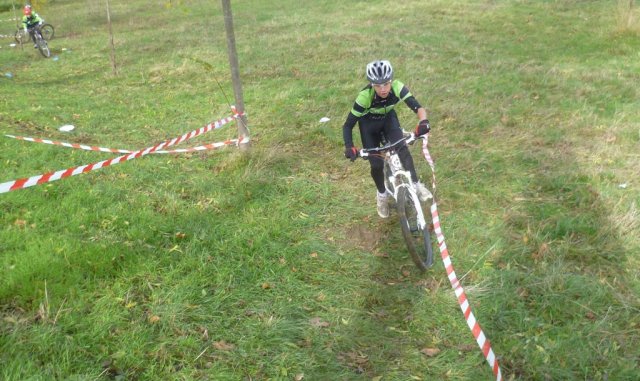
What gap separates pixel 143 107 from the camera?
36.3ft

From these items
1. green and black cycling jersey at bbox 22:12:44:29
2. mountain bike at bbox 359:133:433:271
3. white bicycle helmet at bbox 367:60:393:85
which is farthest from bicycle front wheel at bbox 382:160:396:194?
green and black cycling jersey at bbox 22:12:44:29

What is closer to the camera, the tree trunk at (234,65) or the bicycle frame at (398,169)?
the bicycle frame at (398,169)

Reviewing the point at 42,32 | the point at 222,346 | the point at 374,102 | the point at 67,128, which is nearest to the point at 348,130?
the point at 374,102

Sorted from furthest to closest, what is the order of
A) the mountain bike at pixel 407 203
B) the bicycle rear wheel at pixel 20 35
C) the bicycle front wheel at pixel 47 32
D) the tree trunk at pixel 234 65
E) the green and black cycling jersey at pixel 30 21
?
the bicycle front wheel at pixel 47 32, the bicycle rear wheel at pixel 20 35, the green and black cycling jersey at pixel 30 21, the tree trunk at pixel 234 65, the mountain bike at pixel 407 203

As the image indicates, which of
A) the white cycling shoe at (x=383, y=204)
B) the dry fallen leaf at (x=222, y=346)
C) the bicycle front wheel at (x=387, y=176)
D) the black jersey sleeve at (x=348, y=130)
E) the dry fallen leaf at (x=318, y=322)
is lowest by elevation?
the dry fallen leaf at (x=318, y=322)

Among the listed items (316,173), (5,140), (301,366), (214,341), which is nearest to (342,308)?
(301,366)

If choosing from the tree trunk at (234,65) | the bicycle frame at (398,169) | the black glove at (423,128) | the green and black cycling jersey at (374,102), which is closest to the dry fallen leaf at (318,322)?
the bicycle frame at (398,169)

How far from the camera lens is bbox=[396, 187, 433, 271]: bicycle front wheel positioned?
4.96 metres

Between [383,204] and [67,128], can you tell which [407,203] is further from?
[67,128]

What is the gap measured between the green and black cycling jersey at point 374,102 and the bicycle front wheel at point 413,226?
106 cm

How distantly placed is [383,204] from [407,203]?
0.74 metres

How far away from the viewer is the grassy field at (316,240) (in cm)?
401

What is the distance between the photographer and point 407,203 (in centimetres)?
542

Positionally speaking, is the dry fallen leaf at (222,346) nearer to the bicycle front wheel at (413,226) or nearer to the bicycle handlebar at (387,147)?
the bicycle front wheel at (413,226)
